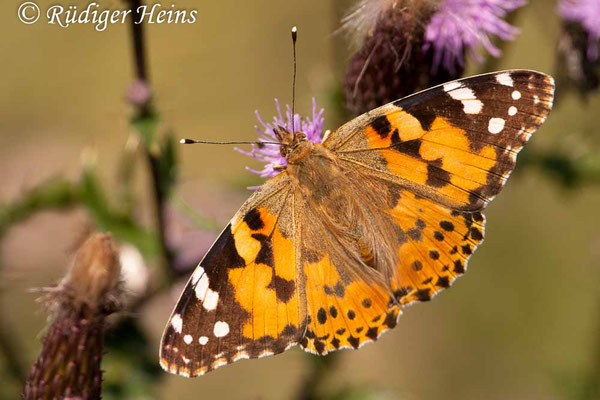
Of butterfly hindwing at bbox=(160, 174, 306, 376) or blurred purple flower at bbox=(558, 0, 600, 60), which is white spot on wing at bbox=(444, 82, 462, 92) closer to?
butterfly hindwing at bbox=(160, 174, 306, 376)

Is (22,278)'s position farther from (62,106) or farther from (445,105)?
(62,106)

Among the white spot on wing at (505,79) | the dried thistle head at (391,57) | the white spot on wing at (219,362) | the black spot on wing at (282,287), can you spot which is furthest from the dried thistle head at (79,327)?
the white spot on wing at (505,79)

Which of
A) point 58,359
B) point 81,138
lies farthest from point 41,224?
point 58,359

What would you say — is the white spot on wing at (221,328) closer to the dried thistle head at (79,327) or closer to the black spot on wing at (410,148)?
the dried thistle head at (79,327)

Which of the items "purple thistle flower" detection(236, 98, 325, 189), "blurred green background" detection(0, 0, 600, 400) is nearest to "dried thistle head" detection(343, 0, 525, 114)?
"purple thistle flower" detection(236, 98, 325, 189)

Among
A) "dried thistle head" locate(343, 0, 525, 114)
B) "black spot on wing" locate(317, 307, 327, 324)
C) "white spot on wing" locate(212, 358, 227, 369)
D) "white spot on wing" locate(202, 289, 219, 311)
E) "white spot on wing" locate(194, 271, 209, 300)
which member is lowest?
"white spot on wing" locate(212, 358, 227, 369)

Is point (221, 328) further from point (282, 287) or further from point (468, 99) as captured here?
point (468, 99)
